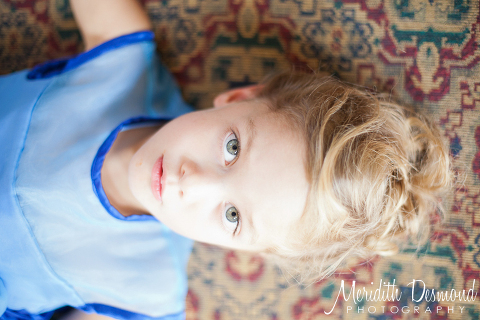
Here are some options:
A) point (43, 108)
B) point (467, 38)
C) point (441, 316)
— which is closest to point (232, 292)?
point (441, 316)

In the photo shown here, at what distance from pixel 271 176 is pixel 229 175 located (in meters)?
0.09

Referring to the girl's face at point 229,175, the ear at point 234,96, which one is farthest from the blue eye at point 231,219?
the ear at point 234,96

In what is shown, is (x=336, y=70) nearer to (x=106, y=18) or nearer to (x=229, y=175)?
(x=229, y=175)

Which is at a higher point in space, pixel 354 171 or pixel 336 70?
pixel 336 70

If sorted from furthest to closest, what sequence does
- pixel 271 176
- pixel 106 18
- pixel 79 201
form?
pixel 106 18, pixel 79 201, pixel 271 176

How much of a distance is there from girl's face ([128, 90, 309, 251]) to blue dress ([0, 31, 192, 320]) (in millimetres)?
176

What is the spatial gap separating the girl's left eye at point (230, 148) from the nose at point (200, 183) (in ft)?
0.14

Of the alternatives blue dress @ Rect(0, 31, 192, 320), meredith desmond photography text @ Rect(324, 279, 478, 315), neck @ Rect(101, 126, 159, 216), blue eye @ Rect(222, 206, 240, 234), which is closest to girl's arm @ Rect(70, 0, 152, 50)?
blue dress @ Rect(0, 31, 192, 320)

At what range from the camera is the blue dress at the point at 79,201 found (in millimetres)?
770

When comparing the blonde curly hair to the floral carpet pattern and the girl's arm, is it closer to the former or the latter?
the floral carpet pattern

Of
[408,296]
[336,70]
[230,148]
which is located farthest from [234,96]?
[408,296]

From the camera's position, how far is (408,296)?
3.07ft

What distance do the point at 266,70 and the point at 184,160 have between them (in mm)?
442

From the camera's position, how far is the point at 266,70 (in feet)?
3.16
